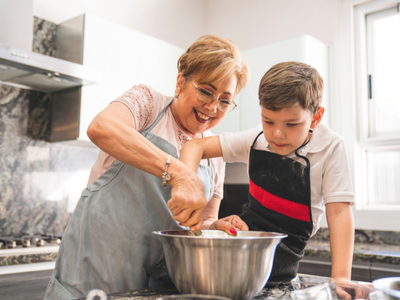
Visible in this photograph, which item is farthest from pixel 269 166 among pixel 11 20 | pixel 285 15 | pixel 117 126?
pixel 285 15

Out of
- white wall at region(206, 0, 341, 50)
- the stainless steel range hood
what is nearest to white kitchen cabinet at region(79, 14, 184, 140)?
the stainless steel range hood

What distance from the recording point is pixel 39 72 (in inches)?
74.0

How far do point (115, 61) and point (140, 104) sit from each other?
145 cm

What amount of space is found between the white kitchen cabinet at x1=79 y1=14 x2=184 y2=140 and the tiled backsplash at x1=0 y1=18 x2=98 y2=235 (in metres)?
0.33

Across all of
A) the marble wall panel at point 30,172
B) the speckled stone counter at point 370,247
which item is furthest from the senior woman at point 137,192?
the marble wall panel at point 30,172

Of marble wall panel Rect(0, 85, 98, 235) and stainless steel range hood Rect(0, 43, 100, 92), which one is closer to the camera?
stainless steel range hood Rect(0, 43, 100, 92)

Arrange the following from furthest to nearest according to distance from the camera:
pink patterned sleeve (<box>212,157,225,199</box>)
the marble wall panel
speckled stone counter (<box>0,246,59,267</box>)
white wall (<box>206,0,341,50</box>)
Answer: white wall (<box>206,0,341,50</box>)
the marble wall panel
speckled stone counter (<box>0,246,59,267</box>)
pink patterned sleeve (<box>212,157,225,199</box>)

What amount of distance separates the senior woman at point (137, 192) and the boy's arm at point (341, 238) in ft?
0.68

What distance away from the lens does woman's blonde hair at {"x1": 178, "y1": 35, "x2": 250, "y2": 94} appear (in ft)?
3.23

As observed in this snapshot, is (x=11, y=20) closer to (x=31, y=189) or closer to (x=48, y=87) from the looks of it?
(x=48, y=87)

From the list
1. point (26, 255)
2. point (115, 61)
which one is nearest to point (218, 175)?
point (26, 255)

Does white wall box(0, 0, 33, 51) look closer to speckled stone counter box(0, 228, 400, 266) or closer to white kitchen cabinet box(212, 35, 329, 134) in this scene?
speckled stone counter box(0, 228, 400, 266)

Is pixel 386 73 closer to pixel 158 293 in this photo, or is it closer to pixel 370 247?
pixel 370 247

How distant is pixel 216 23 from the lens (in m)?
3.36
